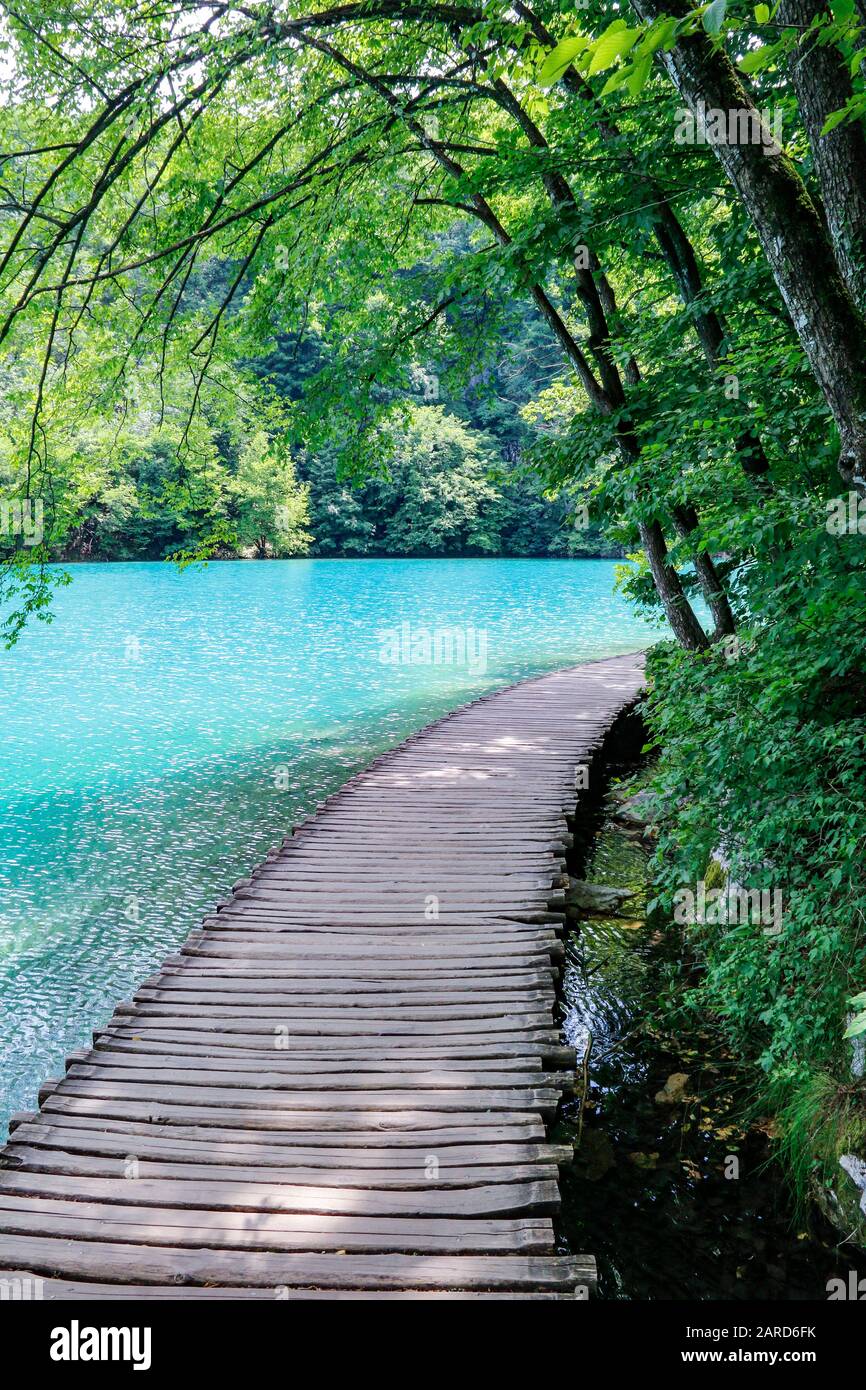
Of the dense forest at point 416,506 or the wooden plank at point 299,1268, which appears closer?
the wooden plank at point 299,1268

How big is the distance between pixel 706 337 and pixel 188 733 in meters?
11.5

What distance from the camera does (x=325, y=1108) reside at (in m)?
4.37

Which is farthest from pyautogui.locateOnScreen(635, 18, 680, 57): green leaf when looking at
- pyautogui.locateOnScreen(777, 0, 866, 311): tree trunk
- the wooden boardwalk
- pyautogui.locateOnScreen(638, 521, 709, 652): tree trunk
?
pyautogui.locateOnScreen(638, 521, 709, 652): tree trunk

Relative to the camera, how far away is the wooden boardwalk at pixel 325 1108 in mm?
3369

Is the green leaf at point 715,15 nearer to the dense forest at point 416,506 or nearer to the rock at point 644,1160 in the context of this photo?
the rock at point 644,1160

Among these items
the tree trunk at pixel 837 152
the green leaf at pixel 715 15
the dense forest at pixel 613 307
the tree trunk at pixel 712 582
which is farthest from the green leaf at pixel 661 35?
the tree trunk at pixel 712 582

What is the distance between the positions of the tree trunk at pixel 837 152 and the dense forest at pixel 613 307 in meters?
0.01

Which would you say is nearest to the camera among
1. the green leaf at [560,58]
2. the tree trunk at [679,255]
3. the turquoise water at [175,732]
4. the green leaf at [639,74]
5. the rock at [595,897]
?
the green leaf at [560,58]

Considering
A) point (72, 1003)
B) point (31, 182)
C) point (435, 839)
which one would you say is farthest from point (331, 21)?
point (72, 1003)

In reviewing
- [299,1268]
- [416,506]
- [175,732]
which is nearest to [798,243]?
[299,1268]

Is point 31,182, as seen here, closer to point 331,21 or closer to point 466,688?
point 331,21

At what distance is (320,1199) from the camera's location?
370 centimetres

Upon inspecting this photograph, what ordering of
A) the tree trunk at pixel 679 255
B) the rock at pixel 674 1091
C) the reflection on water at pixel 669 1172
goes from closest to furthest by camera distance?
the reflection on water at pixel 669 1172 < the rock at pixel 674 1091 < the tree trunk at pixel 679 255

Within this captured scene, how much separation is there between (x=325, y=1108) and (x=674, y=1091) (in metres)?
2.32
